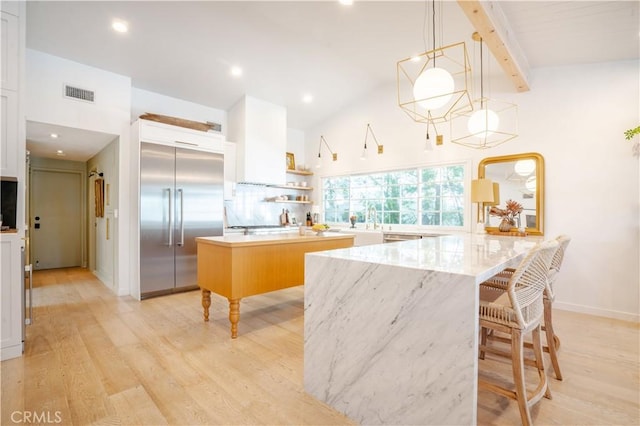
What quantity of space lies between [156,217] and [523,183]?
16.1 ft

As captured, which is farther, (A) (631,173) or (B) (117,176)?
(B) (117,176)

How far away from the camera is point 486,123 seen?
105 inches

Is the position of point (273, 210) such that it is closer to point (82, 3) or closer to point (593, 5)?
point (82, 3)

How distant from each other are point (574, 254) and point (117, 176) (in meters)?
6.08

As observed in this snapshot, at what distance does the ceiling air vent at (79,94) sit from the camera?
3857mm

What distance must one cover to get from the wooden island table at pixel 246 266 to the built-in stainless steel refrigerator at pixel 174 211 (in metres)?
1.31

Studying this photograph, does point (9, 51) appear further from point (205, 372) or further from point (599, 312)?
point (599, 312)

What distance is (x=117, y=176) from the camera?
4398mm

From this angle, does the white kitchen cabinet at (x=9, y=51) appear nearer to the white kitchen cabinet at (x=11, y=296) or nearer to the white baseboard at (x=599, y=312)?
the white kitchen cabinet at (x=11, y=296)

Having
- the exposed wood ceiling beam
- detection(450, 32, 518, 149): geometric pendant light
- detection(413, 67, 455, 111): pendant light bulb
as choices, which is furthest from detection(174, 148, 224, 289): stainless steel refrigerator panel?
the exposed wood ceiling beam

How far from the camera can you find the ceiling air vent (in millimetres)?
3857

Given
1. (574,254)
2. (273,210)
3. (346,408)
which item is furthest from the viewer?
(273,210)

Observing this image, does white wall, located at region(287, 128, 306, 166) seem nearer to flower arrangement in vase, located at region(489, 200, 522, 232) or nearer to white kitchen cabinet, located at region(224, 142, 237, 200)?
white kitchen cabinet, located at region(224, 142, 237, 200)

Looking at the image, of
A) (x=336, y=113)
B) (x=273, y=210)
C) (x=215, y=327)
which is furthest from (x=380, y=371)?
(x=336, y=113)
